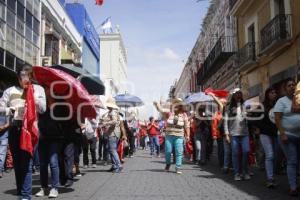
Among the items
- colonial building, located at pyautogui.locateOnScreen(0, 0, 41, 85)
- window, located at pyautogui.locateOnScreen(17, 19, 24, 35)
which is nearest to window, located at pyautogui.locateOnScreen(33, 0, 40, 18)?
colonial building, located at pyautogui.locateOnScreen(0, 0, 41, 85)

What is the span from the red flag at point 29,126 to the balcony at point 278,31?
12.1m

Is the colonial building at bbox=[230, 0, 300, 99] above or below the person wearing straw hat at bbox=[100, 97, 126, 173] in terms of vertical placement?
above

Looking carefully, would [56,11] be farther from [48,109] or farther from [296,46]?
[48,109]

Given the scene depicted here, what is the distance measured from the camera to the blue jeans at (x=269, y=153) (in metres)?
7.66

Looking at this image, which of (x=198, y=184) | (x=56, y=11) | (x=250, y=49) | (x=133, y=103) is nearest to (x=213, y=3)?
(x=56, y=11)

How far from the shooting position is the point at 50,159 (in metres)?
6.74

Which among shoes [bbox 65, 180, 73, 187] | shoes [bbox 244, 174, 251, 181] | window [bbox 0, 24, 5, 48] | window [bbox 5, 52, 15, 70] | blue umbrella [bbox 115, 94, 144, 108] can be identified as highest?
window [bbox 0, 24, 5, 48]

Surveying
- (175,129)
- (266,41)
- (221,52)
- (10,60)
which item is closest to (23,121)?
(175,129)

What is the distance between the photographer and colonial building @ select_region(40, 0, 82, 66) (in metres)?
27.7

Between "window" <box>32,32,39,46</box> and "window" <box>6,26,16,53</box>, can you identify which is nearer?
"window" <box>6,26,16,53</box>

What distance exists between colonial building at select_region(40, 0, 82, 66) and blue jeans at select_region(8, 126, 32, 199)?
21.2 m

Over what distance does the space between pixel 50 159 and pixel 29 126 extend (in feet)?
3.49

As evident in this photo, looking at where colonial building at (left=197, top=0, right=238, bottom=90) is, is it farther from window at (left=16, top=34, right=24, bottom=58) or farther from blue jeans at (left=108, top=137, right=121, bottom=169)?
blue jeans at (left=108, top=137, right=121, bottom=169)

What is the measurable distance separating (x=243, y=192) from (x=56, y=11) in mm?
25523
